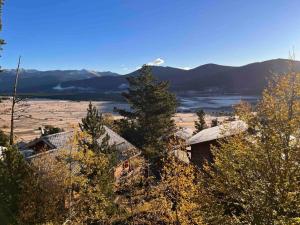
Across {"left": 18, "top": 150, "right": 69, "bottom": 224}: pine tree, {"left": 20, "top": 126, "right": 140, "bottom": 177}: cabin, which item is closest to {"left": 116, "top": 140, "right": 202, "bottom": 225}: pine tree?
{"left": 20, "top": 126, "right": 140, "bottom": 177}: cabin

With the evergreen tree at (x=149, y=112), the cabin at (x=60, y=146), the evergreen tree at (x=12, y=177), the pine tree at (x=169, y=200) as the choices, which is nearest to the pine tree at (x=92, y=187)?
the pine tree at (x=169, y=200)

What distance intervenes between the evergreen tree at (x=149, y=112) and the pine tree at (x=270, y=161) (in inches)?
1525

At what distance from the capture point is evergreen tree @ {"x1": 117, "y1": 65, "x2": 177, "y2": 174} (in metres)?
58.8

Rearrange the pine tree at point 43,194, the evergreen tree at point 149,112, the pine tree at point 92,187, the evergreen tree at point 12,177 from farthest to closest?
the evergreen tree at point 149,112 → the pine tree at point 92,187 → the evergreen tree at point 12,177 → the pine tree at point 43,194

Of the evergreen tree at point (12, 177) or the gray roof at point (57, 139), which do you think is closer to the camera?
the evergreen tree at point (12, 177)

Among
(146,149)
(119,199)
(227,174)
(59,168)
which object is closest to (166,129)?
(146,149)

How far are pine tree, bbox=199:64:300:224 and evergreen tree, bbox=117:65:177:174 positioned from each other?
38730mm

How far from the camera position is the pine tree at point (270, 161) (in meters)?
16.0

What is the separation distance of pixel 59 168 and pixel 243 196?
1923cm

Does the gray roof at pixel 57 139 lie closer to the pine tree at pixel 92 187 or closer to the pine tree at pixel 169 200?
the pine tree at pixel 169 200

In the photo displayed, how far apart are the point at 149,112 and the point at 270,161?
144ft

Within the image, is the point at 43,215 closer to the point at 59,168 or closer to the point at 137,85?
the point at 59,168

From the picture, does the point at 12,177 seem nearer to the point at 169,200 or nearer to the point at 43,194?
the point at 43,194

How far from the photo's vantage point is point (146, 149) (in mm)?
55562
